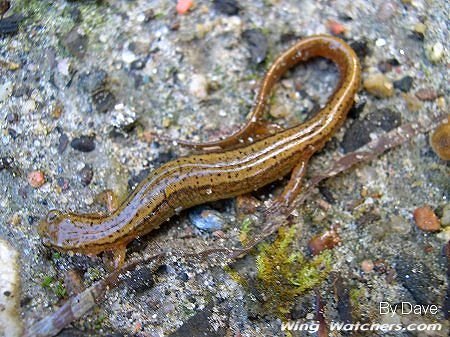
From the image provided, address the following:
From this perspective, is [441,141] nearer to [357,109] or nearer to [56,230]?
[357,109]

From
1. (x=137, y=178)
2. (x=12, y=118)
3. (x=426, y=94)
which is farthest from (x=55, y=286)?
(x=426, y=94)

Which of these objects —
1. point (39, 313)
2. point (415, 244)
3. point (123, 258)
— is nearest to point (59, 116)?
point (123, 258)

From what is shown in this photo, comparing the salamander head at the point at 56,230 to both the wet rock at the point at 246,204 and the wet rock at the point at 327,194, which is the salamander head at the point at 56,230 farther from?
the wet rock at the point at 327,194

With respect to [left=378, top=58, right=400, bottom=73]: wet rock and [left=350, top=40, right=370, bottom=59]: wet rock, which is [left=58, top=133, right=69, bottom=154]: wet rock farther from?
[left=378, top=58, right=400, bottom=73]: wet rock

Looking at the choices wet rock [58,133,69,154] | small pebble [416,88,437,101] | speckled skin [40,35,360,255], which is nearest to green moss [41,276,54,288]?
speckled skin [40,35,360,255]

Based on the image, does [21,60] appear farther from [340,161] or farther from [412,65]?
[412,65]
